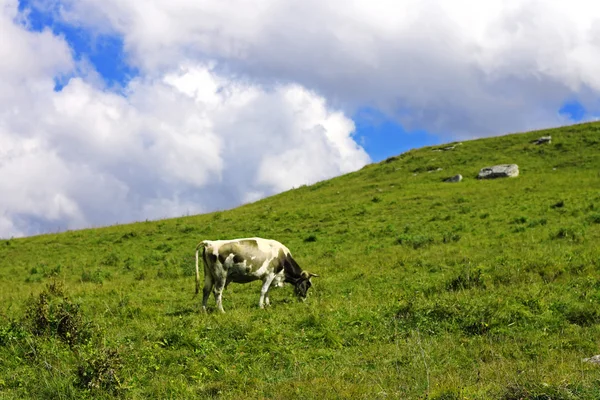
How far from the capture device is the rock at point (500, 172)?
1537 inches

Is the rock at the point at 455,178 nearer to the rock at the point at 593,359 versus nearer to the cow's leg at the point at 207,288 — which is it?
the cow's leg at the point at 207,288

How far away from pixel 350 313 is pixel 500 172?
1182 inches

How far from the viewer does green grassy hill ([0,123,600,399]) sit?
28.4 feet

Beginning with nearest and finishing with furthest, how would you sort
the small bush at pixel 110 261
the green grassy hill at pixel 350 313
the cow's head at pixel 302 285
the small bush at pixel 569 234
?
1. the green grassy hill at pixel 350 313
2. the cow's head at pixel 302 285
3. the small bush at pixel 569 234
4. the small bush at pixel 110 261

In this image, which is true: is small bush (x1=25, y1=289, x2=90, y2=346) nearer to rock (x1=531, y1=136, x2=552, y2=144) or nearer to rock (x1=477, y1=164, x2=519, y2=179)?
rock (x1=477, y1=164, x2=519, y2=179)

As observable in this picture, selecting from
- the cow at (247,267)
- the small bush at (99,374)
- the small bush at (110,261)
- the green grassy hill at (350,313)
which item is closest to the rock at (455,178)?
the green grassy hill at (350,313)

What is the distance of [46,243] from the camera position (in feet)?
118

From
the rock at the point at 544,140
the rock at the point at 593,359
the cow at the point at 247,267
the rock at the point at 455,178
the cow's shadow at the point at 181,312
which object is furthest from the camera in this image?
the rock at the point at 544,140

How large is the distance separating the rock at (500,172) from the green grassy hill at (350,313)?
553cm

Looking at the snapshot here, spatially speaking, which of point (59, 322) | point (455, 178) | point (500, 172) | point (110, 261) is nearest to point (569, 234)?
point (59, 322)

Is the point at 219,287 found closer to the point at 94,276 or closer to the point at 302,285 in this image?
the point at 302,285

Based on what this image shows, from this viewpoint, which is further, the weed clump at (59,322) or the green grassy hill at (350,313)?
the weed clump at (59,322)

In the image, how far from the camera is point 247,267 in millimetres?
15852

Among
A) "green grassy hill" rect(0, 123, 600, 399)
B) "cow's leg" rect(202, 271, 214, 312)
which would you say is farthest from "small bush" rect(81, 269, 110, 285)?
"cow's leg" rect(202, 271, 214, 312)
